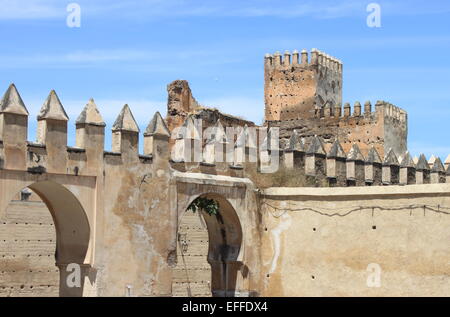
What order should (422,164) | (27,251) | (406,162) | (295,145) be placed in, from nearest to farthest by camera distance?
(295,145), (27,251), (406,162), (422,164)

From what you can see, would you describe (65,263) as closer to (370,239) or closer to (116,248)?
(116,248)

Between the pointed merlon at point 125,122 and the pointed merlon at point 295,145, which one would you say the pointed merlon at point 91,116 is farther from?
the pointed merlon at point 295,145

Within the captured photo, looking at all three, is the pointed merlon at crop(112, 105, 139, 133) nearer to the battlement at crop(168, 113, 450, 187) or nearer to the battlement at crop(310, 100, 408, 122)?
the battlement at crop(168, 113, 450, 187)

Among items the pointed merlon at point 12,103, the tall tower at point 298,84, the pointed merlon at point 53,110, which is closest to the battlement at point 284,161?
the pointed merlon at point 53,110

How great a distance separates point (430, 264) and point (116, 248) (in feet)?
22.4

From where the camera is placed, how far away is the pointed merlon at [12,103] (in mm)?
16516

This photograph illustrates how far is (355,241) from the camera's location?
64.2ft

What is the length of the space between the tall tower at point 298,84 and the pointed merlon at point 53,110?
1153 inches

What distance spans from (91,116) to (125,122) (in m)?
0.88

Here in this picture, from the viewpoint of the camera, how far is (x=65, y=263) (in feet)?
59.3

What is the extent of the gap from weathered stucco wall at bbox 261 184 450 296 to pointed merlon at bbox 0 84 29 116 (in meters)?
7.18

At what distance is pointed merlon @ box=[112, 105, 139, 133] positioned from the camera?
60.5 feet

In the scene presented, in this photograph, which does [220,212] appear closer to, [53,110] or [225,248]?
[225,248]

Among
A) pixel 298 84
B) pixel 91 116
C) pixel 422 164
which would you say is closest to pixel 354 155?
pixel 422 164
